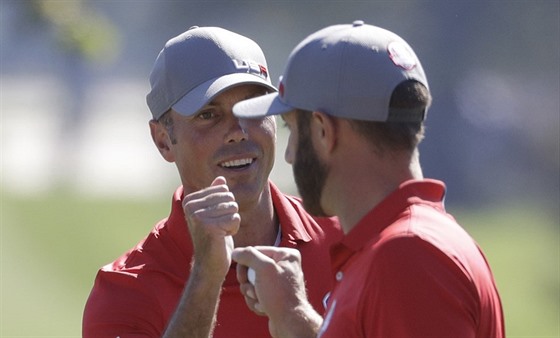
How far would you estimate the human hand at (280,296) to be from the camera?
2701mm

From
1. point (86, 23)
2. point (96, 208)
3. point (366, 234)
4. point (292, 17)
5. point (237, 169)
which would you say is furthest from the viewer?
point (292, 17)

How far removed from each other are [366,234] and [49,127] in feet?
35.4

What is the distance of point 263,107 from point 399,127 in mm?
397

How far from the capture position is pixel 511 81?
11500mm

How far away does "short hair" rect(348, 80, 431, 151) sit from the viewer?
99.9 inches

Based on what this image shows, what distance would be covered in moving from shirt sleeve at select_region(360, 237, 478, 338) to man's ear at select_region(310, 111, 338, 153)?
315 mm

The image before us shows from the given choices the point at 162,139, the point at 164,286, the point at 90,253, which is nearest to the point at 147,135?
the point at 90,253

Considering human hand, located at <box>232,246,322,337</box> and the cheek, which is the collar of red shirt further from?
the cheek

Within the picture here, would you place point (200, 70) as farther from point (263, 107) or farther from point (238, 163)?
point (263, 107)

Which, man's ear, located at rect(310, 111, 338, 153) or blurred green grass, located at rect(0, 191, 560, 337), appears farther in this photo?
blurred green grass, located at rect(0, 191, 560, 337)

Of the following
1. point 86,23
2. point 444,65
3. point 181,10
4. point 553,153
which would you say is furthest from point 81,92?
point 553,153

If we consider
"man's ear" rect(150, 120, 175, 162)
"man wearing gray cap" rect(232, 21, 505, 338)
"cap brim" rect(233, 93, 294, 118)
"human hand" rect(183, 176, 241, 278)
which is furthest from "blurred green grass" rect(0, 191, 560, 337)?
"man wearing gray cap" rect(232, 21, 505, 338)

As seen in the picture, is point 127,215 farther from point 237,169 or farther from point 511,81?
point 237,169

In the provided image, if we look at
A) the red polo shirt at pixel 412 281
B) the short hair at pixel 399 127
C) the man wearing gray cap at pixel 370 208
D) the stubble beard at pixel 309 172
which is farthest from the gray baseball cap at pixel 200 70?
the red polo shirt at pixel 412 281
